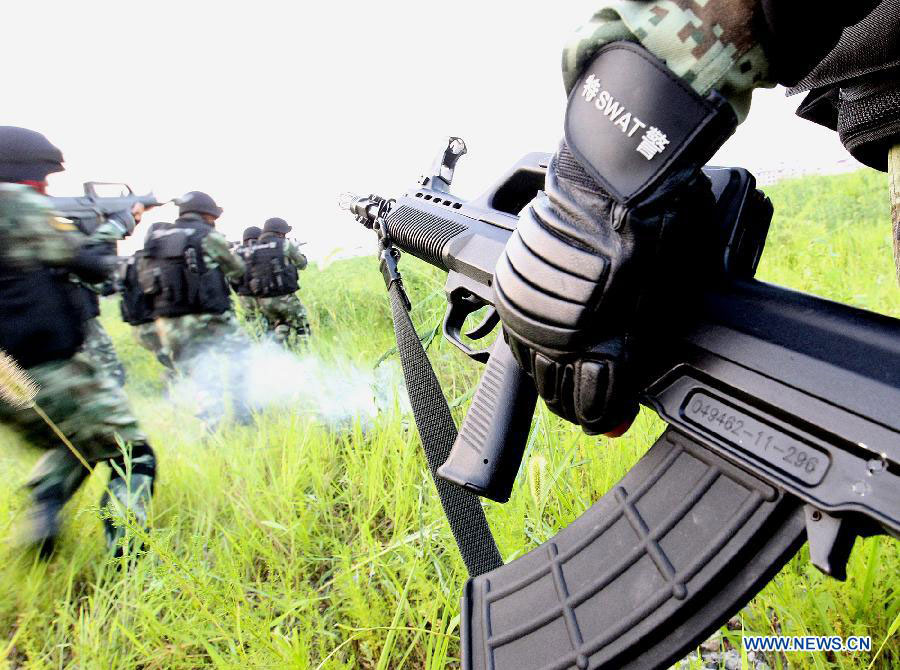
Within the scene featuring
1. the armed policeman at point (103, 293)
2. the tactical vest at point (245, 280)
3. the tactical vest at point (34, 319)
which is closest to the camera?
the tactical vest at point (34, 319)

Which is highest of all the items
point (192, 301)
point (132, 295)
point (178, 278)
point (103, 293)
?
point (178, 278)

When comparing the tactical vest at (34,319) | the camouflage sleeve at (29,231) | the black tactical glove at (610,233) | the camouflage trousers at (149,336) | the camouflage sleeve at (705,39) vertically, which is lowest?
the camouflage trousers at (149,336)

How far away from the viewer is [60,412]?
2.45 m

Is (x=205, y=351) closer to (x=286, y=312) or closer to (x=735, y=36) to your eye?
(x=286, y=312)

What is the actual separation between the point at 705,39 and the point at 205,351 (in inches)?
230

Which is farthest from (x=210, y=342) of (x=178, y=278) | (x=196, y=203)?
(x=196, y=203)

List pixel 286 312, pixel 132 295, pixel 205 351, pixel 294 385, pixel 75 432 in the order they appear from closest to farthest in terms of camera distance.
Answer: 1. pixel 75 432
2. pixel 294 385
3. pixel 205 351
4. pixel 132 295
5. pixel 286 312

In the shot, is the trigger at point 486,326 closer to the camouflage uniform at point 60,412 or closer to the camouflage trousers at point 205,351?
the camouflage uniform at point 60,412

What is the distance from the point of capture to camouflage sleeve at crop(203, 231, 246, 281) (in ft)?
19.0

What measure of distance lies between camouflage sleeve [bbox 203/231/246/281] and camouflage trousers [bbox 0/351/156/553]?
333 cm

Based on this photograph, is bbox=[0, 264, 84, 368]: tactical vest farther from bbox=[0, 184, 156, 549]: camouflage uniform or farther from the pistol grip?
the pistol grip

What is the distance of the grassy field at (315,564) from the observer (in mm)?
1241

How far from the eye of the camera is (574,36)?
80 centimetres

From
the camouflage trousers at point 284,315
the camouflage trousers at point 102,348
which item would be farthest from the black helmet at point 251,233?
the camouflage trousers at point 102,348
